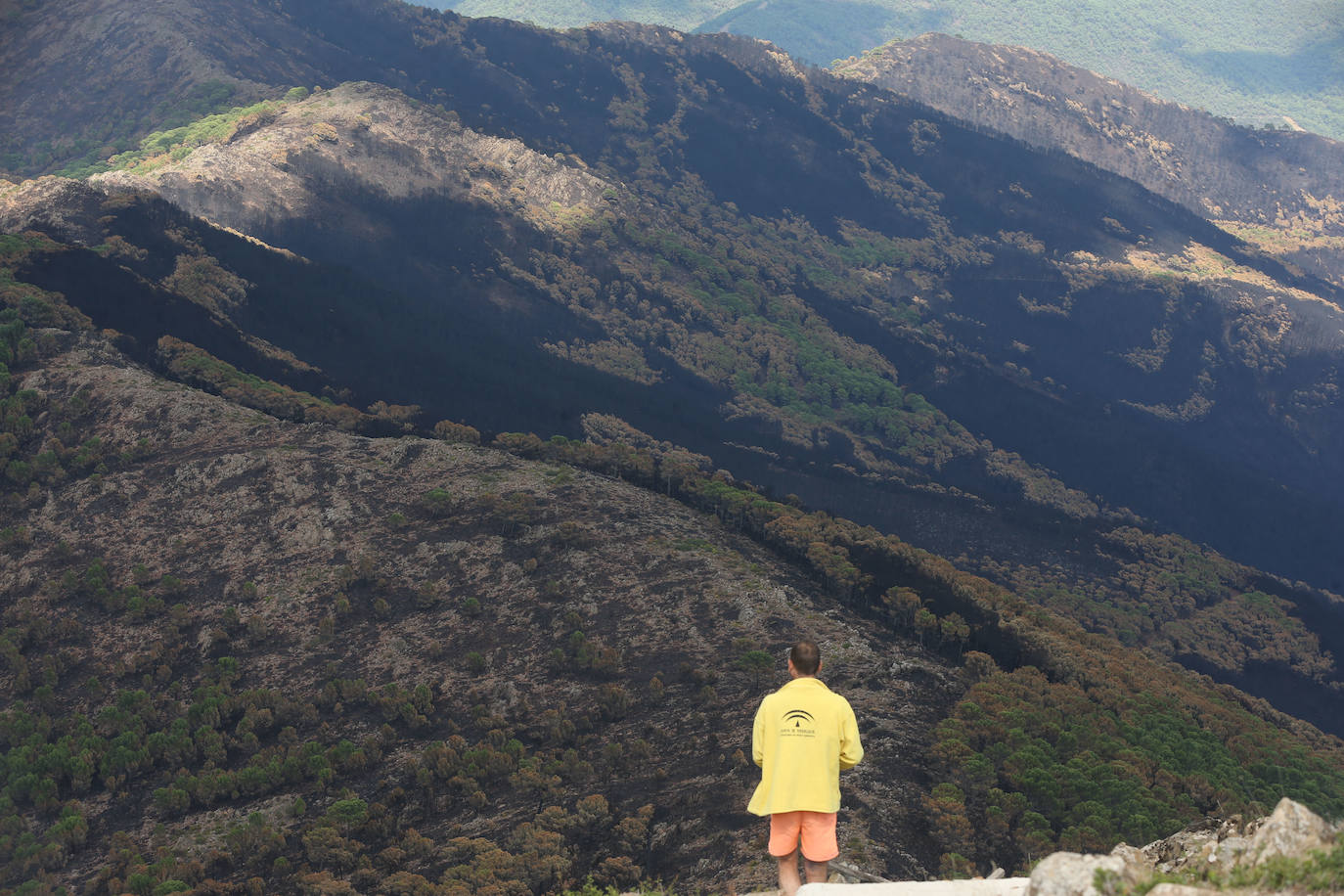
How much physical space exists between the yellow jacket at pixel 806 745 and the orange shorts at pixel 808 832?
0.42 metres

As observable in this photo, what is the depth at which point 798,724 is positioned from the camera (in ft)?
76.2

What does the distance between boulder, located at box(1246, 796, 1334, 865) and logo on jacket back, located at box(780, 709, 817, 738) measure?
9366 mm

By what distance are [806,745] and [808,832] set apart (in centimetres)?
205

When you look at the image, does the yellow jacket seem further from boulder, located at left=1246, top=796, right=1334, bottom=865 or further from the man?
boulder, located at left=1246, top=796, right=1334, bottom=865

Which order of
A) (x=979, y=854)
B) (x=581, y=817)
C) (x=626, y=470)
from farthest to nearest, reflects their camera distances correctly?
(x=626, y=470) < (x=581, y=817) < (x=979, y=854)

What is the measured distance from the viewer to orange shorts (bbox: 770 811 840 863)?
23531mm

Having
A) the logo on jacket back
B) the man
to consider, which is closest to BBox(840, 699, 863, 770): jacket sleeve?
the man

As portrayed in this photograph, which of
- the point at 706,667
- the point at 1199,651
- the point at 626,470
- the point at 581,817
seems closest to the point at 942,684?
the point at 706,667

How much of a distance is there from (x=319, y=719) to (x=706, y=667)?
101 ft

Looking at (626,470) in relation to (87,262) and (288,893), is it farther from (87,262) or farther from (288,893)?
(87,262)

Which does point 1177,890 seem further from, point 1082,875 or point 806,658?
point 806,658

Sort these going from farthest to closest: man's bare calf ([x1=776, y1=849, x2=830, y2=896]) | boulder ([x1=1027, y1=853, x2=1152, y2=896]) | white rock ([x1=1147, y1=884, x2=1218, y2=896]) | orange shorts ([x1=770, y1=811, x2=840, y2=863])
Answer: man's bare calf ([x1=776, y1=849, x2=830, y2=896]) → orange shorts ([x1=770, y1=811, x2=840, y2=863]) → boulder ([x1=1027, y1=853, x2=1152, y2=896]) → white rock ([x1=1147, y1=884, x2=1218, y2=896])

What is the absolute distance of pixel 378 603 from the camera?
323ft

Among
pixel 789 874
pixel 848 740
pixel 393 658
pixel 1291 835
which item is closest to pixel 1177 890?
pixel 1291 835
